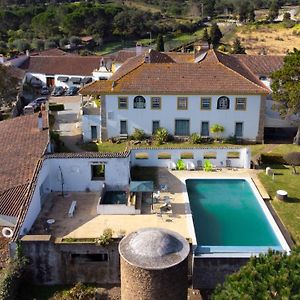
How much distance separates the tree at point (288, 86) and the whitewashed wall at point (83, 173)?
52.1 ft

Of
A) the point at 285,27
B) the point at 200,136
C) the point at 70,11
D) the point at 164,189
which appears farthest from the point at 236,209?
the point at 70,11

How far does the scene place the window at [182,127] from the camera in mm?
41450

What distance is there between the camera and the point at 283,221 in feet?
88.1

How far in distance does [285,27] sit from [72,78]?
2171 inches

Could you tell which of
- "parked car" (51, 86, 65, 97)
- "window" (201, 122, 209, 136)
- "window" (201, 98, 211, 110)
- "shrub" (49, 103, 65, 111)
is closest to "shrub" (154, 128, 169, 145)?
"window" (201, 122, 209, 136)

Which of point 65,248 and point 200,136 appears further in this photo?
point 200,136

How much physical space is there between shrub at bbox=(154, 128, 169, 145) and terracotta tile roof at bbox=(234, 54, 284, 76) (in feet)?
47.2

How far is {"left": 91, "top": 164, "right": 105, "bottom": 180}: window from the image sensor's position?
29969 millimetres

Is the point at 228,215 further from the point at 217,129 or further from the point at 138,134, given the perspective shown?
the point at 138,134

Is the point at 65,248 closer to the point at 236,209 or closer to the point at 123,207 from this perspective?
the point at 123,207

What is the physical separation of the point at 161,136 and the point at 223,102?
6.01 m

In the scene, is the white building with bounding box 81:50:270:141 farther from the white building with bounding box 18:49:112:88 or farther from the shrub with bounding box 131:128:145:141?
the white building with bounding box 18:49:112:88

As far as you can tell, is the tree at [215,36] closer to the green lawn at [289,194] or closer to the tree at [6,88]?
the tree at [6,88]

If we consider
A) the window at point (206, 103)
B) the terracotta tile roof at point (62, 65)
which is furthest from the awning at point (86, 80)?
the window at point (206, 103)
